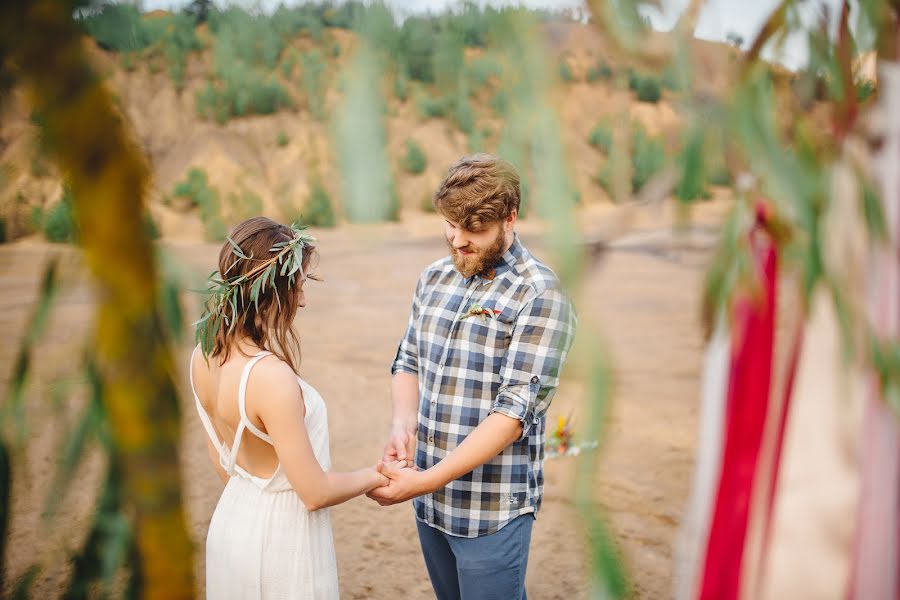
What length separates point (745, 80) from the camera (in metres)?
0.54

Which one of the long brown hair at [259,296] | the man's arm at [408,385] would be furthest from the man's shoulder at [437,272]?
the long brown hair at [259,296]

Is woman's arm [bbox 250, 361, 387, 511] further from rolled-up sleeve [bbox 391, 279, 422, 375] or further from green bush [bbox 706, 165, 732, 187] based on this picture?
green bush [bbox 706, 165, 732, 187]

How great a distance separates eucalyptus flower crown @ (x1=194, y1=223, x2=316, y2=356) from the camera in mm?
1658

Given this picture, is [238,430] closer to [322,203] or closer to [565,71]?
[322,203]

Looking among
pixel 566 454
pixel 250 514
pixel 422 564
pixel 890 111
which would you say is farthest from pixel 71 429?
pixel 566 454

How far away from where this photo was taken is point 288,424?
1.62m

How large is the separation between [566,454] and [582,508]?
16.3 feet

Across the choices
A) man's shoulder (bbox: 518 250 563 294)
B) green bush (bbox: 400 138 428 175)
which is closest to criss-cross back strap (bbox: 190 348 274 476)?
man's shoulder (bbox: 518 250 563 294)

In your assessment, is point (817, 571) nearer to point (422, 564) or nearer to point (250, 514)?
point (250, 514)

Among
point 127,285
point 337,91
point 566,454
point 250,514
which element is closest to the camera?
point 127,285

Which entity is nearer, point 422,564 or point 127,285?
point 127,285

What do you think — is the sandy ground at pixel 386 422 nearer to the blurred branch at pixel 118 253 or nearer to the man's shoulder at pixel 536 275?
the blurred branch at pixel 118 253

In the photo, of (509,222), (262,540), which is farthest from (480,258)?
(262,540)

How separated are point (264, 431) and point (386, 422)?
4616 millimetres
